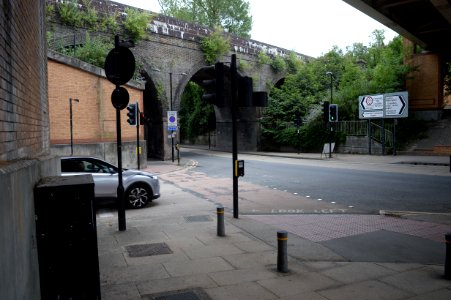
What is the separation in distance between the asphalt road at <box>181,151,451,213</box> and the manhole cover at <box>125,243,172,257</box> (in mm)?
5706

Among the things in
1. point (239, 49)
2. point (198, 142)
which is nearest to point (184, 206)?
point (239, 49)

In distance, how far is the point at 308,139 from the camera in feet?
115

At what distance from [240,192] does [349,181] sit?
468 cm

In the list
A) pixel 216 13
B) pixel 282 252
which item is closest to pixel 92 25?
pixel 282 252

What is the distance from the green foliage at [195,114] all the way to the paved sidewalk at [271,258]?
136 ft

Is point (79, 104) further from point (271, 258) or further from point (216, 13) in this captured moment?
point (216, 13)

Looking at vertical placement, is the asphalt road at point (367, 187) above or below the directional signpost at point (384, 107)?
below

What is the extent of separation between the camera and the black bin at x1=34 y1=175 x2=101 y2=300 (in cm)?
405

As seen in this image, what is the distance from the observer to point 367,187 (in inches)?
556

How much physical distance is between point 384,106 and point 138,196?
22822 millimetres

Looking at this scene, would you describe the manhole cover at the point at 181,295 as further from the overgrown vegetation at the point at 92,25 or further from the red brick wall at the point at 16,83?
the overgrown vegetation at the point at 92,25

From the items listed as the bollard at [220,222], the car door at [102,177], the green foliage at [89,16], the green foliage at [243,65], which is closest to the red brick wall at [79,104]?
the green foliage at [89,16]

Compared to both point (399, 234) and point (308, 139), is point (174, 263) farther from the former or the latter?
point (308, 139)

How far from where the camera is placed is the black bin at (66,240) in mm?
4051
